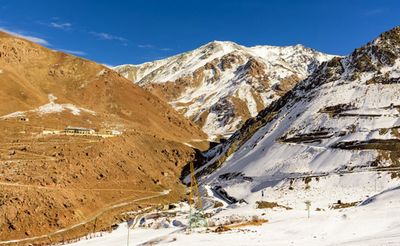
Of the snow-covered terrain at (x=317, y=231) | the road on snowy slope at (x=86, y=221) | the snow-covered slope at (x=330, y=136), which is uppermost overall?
the snow-covered slope at (x=330, y=136)

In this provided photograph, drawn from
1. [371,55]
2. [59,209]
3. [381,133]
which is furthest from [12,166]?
[371,55]

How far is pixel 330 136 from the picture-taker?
8525 centimetres

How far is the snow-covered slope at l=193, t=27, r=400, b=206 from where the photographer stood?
74.9 m

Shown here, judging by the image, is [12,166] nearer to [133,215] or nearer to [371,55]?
[133,215]

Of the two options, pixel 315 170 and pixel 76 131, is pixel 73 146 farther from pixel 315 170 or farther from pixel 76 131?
pixel 315 170

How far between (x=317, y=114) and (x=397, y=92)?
1637 centimetres

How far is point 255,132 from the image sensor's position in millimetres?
107688

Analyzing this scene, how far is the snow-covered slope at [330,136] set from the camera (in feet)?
246

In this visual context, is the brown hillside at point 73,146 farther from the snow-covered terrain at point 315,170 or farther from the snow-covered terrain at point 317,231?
the snow-covered terrain at point 317,231

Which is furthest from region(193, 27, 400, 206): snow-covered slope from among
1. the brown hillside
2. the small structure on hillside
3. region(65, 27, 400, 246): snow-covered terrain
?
the small structure on hillside

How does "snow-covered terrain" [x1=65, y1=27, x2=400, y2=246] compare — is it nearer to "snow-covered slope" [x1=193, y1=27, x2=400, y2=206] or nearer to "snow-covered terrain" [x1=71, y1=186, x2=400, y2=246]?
"snow-covered terrain" [x1=71, y1=186, x2=400, y2=246]

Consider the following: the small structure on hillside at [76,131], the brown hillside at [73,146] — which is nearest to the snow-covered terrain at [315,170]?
the brown hillside at [73,146]

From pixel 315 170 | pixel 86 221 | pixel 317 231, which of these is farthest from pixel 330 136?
pixel 317 231

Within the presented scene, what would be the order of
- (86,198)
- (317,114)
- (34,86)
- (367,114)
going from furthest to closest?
(34,86), (317,114), (367,114), (86,198)
